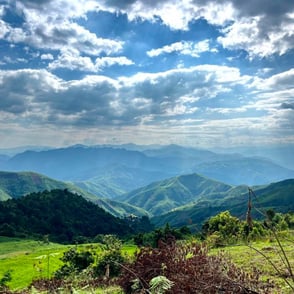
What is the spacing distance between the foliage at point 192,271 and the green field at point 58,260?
0.77 metres

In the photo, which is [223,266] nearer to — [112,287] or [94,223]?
[112,287]

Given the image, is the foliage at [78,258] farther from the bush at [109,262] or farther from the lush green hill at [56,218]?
the lush green hill at [56,218]

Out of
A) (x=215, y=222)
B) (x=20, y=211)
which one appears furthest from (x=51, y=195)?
(x=215, y=222)

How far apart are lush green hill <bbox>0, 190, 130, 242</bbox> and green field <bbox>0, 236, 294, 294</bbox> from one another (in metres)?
29.4

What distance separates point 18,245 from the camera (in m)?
107

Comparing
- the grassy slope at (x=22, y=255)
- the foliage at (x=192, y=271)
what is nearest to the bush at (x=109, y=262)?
the foliage at (x=192, y=271)

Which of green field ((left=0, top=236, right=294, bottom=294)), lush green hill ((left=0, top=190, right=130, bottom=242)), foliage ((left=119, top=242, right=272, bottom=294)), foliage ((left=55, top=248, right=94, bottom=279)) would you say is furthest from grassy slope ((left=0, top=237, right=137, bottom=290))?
foliage ((left=119, top=242, right=272, bottom=294))

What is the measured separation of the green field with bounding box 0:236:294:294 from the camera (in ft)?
38.7

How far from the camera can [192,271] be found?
24.0 feet

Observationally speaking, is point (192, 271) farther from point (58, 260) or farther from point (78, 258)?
point (58, 260)

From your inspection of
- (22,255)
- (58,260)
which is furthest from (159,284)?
(22,255)

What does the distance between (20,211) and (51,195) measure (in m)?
25.6

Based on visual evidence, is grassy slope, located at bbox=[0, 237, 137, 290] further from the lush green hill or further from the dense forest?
the lush green hill

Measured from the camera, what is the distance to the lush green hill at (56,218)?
15012 cm
